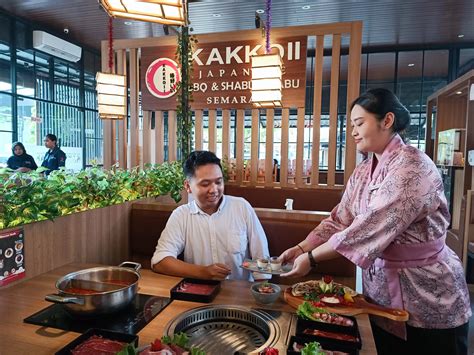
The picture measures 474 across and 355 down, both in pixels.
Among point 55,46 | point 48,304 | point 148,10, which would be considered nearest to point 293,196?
point 148,10

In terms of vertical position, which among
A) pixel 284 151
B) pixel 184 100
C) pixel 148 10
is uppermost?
pixel 148 10

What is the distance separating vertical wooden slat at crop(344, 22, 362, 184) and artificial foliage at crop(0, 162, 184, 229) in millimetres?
2337

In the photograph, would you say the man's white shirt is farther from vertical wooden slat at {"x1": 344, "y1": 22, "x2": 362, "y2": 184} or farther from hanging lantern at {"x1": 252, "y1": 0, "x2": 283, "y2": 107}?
vertical wooden slat at {"x1": 344, "y1": 22, "x2": 362, "y2": 184}

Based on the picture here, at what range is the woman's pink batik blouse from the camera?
1316mm

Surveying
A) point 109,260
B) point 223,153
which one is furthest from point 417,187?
point 223,153

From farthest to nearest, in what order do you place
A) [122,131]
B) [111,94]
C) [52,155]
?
[52,155], [122,131], [111,94]

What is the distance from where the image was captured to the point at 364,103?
1491 millimetres

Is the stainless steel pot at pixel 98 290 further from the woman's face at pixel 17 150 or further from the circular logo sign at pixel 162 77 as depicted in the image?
the woman's face at pixel 17 150

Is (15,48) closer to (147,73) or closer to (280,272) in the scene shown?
(147,73)

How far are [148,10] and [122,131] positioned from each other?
3619 mm

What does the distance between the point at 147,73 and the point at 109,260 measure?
3.21 m

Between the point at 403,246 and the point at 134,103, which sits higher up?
the point at 134,103

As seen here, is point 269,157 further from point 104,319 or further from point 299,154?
point 104,319

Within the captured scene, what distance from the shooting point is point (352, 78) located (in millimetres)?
4258
